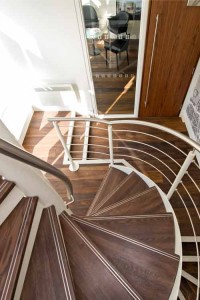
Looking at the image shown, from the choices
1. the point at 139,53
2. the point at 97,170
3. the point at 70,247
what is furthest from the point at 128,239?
the point at 139,53

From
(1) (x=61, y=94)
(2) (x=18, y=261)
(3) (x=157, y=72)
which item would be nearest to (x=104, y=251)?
(2) (x=18, y=261)

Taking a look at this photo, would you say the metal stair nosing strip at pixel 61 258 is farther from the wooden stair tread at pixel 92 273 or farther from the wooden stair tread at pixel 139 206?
the wooden stair tread at pixel 139 206

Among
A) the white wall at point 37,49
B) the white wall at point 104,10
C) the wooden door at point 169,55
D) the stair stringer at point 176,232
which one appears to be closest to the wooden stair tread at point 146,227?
the stair stringer at point 176,232

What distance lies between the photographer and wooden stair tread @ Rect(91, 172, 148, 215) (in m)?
2.08

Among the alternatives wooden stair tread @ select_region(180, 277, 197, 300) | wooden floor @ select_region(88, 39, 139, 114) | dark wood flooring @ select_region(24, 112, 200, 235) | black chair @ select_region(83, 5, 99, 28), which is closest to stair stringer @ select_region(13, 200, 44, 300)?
dark wood flooring @ select_region(24, 112, 200, 235)

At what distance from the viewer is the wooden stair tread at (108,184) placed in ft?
7.27

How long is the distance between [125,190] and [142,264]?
2.99 feet

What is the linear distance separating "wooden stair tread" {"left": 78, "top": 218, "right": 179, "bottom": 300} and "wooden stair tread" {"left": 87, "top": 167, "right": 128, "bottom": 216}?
0.76 metres

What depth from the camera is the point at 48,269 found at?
1.08m

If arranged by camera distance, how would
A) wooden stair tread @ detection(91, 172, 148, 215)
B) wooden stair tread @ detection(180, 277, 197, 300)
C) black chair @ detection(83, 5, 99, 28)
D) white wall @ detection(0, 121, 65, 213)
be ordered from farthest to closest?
black chair @ detection(83, 5, 99, 28) → wooden stair tread @ detection(91, 172, 148, 215) → wooden stair tread @ detection(180, 277, 197, 300) → white wall @ detection(0, 121, 65, 213)

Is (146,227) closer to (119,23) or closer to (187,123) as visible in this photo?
(187,123)

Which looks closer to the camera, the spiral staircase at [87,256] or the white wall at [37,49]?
the spiral staircase at [87,256]

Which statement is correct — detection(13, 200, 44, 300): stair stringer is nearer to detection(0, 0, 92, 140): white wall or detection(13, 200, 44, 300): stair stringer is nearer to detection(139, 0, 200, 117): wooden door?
detection(0, 0, 92, 140): white wall

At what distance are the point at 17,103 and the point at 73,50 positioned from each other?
127cm
